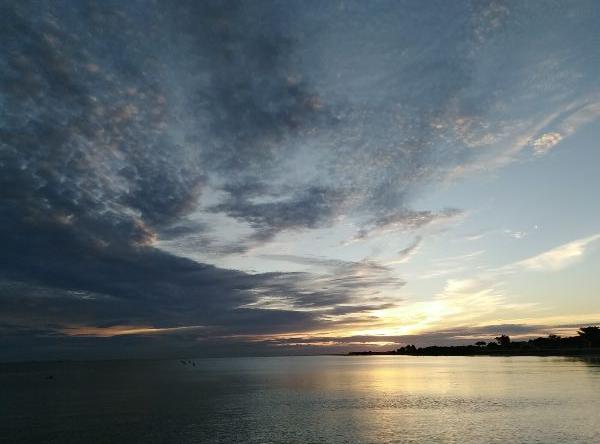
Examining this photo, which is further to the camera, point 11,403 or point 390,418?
point 11,403

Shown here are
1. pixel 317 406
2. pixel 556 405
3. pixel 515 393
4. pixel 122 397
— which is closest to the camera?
pixel 556 405

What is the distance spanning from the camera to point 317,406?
237 feet

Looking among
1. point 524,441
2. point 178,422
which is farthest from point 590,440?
point 178,422

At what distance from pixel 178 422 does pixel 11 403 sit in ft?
160

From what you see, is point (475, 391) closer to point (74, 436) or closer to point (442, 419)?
point (442, 419)

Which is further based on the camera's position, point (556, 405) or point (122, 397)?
point (122, 397)

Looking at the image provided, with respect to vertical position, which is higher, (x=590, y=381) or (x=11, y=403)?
(x=590, y=381)

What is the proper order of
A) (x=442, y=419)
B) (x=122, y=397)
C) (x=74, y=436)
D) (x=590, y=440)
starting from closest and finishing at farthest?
(x=590, y=440), (x=74, y=436), (x=442, y=419), (x=122, y=397)

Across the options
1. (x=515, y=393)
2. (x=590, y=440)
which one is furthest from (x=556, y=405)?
(x=590, y=440)

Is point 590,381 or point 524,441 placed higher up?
point 590,381

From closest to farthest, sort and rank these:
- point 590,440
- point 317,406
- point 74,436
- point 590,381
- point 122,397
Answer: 1. point 590,440
2. point 74,436
3. point 317,406
4. point 122,397
5. point 590,381

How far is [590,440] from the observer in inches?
1682

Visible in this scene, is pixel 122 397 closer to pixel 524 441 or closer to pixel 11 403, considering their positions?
pixel 11 403

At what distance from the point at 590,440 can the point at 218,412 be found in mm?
46353
